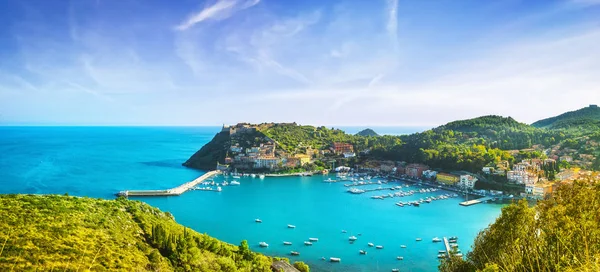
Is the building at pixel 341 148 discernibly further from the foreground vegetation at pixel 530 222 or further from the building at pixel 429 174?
the foreground vegetation at pixel 530 222

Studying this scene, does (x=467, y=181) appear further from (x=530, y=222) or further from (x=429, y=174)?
(x=530, y=222)

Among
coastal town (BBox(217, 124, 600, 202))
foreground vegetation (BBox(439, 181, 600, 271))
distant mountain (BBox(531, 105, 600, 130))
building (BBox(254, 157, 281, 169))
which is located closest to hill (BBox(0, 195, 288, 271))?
foreground vegetation (BBox(439, 181, 600, 271))

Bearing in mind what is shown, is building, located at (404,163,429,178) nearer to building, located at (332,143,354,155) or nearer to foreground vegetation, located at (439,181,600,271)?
building, located at (332,143,354,155)

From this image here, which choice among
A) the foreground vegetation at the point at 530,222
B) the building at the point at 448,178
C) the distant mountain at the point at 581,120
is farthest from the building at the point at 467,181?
the foreground vegetation at the point at 530,222

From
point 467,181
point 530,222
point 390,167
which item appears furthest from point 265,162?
point 530,222

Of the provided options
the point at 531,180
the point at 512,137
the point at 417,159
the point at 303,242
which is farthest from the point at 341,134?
the point at 303,242

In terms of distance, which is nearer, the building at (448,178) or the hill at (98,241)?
the hill at (98,241)
